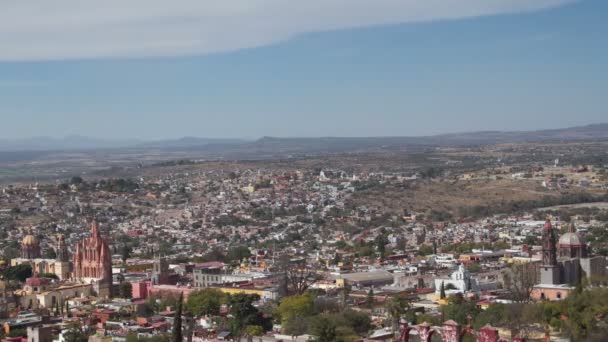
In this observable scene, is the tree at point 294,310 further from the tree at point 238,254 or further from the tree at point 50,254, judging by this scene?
the tree at point 50,254

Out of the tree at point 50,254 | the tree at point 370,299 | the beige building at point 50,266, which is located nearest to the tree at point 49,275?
the beige building at point 50,266

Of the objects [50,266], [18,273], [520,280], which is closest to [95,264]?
[18,273]

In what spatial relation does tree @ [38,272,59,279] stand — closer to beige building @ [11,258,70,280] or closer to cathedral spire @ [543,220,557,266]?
beige building @ [11,258,70,280]

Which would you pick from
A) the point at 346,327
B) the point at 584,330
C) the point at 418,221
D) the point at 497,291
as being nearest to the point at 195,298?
the point at 346,327

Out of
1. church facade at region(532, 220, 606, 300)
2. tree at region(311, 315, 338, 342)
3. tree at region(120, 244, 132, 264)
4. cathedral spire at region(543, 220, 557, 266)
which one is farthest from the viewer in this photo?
tree at region(120, 244, 132, 264)

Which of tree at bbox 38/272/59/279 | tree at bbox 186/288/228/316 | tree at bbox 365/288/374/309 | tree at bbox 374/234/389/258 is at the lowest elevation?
tree at bbox 374/234/389/258

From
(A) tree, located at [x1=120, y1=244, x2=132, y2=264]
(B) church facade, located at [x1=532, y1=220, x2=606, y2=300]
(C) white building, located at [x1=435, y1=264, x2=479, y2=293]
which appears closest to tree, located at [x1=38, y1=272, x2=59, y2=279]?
(A) tree, located at [x1=120, y1=244, x2=132, y2=264]

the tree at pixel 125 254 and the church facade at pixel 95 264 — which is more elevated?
the church facade at pixel 95 264
